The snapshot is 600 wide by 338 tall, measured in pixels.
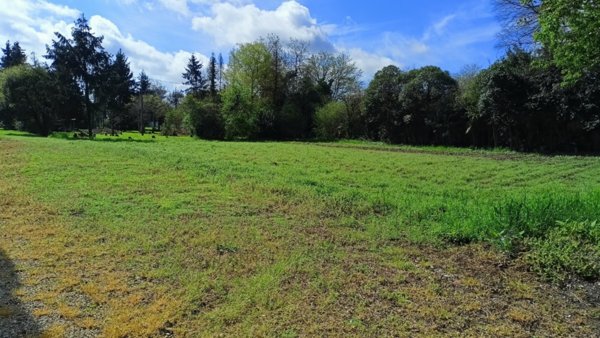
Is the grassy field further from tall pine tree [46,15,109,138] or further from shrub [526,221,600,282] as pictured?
tall pine tree [46,15,109,138]

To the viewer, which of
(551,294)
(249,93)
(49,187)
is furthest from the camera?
(249,93)

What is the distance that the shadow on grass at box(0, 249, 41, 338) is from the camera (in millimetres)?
3076

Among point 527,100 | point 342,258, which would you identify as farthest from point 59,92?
point 342,258

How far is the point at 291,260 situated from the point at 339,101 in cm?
3482

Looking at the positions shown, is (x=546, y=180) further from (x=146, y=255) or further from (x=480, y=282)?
(x=146, y=255)

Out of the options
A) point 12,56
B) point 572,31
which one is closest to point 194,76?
point 12,56

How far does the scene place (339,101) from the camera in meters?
38.5

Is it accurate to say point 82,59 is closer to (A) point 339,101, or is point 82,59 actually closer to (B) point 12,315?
(A) point 339,101

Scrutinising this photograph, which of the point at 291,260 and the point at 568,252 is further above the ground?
the point at 568,252

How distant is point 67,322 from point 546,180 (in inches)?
479

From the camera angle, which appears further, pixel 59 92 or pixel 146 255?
pixel 59 92

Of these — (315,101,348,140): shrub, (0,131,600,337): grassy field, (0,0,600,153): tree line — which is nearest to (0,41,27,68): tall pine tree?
(0,0,600,153): tree line

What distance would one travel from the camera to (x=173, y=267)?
444 cm

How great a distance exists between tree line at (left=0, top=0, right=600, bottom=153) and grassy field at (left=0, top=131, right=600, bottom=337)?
11977mm
